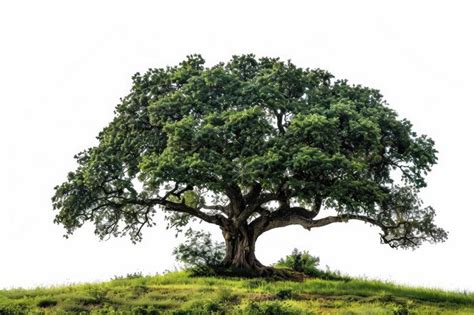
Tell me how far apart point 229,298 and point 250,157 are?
20.1 feet

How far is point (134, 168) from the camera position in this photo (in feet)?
103

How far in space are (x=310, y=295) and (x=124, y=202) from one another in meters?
10.4

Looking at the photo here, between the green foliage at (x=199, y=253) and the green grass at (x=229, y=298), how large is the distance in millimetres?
1294

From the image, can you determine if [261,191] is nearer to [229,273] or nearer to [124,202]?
[229,273]

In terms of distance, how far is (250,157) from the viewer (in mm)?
28344

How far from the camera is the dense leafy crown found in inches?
1128

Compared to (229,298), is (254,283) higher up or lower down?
higher up

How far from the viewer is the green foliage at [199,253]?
33.1 metres

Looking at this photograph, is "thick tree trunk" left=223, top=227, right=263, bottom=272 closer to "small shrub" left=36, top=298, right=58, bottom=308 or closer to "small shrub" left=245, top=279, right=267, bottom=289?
"small shrub" left=245, top=279, right=267, bottom=289

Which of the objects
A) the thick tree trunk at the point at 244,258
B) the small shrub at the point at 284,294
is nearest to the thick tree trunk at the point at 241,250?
the thick tree trunk at the point at 244,258

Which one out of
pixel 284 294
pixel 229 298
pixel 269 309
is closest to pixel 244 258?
pixel 284 294

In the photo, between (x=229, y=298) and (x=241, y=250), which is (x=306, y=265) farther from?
(x=229, y=298)

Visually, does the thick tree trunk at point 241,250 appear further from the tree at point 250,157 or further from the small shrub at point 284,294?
the small shrub at point 284,294

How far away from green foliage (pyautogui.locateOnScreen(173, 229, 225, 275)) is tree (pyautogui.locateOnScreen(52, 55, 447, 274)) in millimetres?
555
